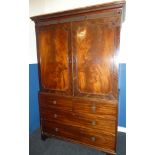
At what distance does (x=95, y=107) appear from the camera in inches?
74.6

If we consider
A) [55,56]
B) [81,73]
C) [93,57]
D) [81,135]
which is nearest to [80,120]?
[81,135]

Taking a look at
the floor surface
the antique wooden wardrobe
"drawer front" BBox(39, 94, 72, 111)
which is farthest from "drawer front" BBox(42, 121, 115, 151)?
"drawer front" BBox(39, 94, 72, 111)

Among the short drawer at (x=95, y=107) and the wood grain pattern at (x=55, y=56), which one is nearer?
the short drawer at (x=95, y=107)

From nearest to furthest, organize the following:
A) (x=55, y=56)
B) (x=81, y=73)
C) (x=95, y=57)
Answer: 1. (x=95, y=57)
2. (x=81, y=73)
3. (x=55, y=56)

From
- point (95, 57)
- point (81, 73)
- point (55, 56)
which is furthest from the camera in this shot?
point (55, 56)

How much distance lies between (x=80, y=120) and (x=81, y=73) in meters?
0.67

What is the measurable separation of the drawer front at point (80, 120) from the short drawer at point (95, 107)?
0.08 meters

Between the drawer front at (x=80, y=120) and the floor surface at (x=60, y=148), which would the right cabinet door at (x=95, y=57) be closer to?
the drawer front at (x=80, y=120)

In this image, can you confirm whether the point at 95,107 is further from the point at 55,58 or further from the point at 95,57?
the point at 55,58

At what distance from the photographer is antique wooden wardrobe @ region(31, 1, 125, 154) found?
70.1 inches

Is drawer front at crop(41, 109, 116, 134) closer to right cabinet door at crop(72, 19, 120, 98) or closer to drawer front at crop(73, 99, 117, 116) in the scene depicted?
drawer front at crop(73, 99, 117, 116)

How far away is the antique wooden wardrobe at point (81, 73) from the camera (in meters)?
1.78

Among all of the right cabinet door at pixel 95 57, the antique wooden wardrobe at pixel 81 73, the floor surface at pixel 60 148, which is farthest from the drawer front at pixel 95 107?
the floor surface at pixel 60 148
